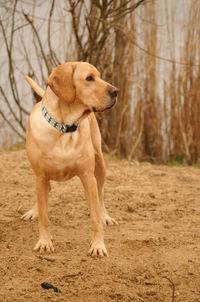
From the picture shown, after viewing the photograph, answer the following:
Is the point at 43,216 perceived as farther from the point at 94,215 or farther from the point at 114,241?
the point at 114,241

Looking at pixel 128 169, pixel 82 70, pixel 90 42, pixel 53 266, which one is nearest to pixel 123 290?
pixel 53 266

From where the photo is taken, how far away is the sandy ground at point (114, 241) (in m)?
3.26

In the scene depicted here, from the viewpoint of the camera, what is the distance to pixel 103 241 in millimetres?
3883

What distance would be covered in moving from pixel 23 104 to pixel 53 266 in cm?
413

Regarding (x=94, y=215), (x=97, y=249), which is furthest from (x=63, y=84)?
(x=97, y=249)

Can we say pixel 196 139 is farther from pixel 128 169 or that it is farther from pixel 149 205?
pixel 149 205

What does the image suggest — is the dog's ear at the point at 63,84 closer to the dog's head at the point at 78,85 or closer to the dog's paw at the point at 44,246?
the dog's head at the point at 78,85

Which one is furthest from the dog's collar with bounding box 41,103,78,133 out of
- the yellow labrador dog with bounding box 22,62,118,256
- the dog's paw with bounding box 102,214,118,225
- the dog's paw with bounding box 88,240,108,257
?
the dog's paw with bounding box 102,214,118,225

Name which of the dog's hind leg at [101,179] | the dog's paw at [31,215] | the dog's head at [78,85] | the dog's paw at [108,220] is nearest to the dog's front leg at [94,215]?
the dog's head at [78,85]

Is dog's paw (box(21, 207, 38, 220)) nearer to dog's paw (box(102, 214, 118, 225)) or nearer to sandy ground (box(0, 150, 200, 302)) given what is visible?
sandy ground (box(0, 150, 200, 302))

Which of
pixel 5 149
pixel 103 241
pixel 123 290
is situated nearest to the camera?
pixel 123 290

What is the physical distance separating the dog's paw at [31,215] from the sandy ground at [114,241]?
0.07 m

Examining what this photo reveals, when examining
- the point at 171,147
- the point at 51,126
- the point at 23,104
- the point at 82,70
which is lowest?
the point at 171,147

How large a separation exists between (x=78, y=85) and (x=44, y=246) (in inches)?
41.8
